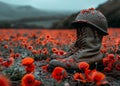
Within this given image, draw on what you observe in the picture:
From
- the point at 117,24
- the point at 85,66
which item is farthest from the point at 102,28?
the point at 117,24

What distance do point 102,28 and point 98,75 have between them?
6.48 feet

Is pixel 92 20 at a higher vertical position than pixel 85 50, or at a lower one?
higher

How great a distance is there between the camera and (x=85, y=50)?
629cm

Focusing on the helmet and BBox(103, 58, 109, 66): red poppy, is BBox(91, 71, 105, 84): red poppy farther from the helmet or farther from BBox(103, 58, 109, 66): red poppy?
the helmet

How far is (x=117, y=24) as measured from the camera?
23984mm

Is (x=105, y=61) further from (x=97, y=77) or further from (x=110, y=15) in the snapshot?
(x=110, y=15)

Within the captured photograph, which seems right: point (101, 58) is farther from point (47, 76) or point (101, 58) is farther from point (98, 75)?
point (98, 75)

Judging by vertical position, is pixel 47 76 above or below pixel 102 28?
below

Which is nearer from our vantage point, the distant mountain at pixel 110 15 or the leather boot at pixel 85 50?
the leather boot at pixel 85 50

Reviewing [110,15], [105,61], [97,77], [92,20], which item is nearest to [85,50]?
[105,61]

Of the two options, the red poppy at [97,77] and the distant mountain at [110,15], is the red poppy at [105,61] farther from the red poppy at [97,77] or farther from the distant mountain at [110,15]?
the distant mountain at [110,15]

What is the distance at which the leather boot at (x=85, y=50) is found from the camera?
6.18 metres

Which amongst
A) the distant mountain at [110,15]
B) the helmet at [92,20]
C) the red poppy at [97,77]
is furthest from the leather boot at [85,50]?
the distant mountain at [110,15]

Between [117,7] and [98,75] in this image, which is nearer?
[98,75]
